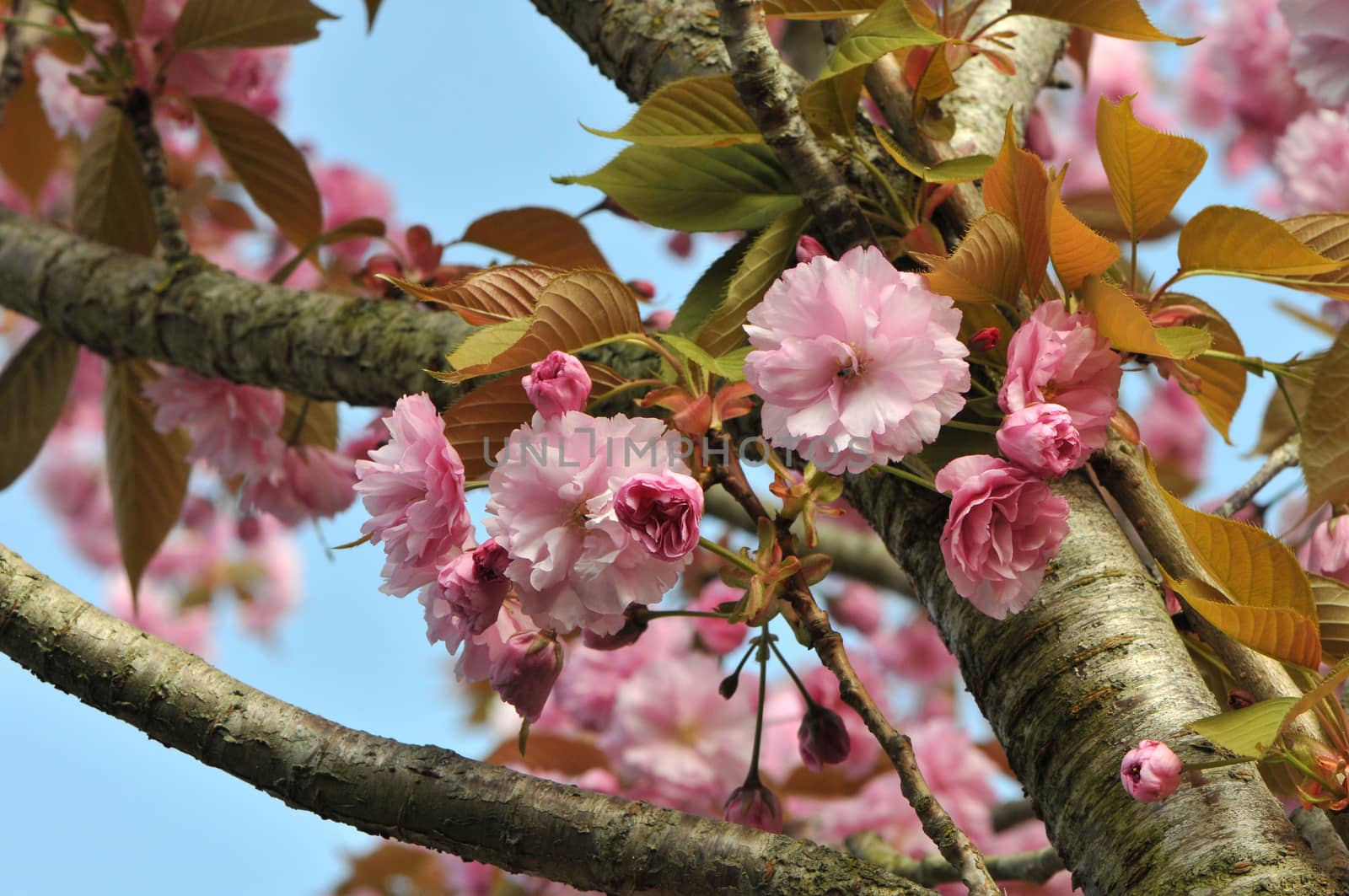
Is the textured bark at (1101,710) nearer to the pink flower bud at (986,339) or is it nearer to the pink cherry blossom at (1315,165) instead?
the pink flower bud at (986,339)

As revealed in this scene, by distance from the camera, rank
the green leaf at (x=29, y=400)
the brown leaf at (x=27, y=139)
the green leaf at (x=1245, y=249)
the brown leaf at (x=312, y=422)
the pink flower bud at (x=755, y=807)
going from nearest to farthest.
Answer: the green leaf at (x=1245, y=249) → the pink flower bud at (x=755, y=807) → the brown leaf at (x=312, y=422) → the green leaf at (x=29, y=400) → the brown leaf at (x=27, y=139)

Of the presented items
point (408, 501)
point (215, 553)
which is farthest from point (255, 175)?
point (215, 553)

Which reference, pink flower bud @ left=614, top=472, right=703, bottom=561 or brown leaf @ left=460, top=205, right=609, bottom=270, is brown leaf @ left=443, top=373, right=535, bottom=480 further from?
brown leaf @ left=460, top=205, right=609, bottom=270

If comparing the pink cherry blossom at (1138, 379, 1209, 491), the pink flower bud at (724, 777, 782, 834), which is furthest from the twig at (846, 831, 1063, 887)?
the pink cherry blossom at (1138, 379, 1209, 491)

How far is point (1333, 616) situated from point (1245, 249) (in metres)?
0.19

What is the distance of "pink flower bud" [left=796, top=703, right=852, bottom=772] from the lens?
80 cm

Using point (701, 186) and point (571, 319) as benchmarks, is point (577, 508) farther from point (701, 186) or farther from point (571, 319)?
point (701, 186)

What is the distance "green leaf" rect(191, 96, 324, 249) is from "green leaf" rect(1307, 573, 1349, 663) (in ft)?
3.29

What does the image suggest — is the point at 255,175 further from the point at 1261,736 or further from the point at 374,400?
the point at 1261,736

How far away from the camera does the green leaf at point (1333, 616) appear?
Result: 0.59 m

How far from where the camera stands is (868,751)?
153 cm

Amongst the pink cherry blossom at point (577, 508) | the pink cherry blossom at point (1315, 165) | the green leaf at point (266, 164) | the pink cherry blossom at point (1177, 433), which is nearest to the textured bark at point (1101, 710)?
the pink cherry blossom at point (577, 508)

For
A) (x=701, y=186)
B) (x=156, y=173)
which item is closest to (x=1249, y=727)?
(x=701, y=186)

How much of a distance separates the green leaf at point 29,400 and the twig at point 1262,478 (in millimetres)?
1247
